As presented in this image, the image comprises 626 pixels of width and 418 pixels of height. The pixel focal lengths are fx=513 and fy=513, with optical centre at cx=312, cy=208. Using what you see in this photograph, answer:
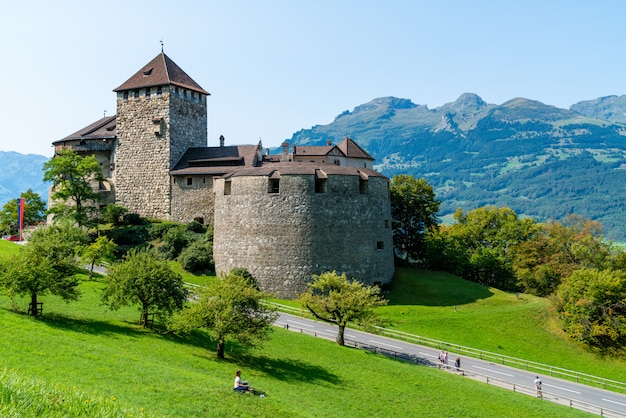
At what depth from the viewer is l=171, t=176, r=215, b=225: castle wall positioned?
197 feet

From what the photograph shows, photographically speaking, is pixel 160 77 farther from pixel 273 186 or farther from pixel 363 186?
pixel 363 186

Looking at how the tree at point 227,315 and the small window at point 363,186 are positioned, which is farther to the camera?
the small window at point 363,186

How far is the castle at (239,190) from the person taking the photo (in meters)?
50.8

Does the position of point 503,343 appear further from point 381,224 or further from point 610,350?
point 381,224

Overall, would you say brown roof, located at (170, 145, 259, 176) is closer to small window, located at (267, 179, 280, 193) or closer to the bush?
small window, located at (267, 179, 280, 193)

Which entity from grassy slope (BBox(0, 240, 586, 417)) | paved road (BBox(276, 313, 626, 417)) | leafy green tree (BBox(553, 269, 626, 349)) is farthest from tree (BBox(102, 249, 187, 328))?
leafy green tree (BBox(553, 269, 626, 349))

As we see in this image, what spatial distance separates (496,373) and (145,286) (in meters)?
24.7

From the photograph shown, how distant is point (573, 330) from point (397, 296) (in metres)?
16.1

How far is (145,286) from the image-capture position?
30984 mm

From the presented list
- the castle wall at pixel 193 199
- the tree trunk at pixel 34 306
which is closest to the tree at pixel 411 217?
the castle wall at pixel 193 199

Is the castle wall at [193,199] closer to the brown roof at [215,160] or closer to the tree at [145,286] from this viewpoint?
the brown roof at [215,160]

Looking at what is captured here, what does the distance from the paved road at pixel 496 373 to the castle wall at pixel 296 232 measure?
7209 millimetres

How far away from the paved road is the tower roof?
34.8 metres

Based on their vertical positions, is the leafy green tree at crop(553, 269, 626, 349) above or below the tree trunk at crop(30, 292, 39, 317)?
below
